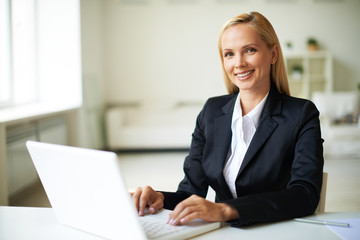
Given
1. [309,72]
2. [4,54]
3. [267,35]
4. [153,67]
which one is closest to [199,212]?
[267,35]

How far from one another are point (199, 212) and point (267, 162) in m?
0.43

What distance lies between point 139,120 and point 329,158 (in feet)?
11.2

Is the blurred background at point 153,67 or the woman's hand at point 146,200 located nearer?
the woman's hand at point 146,200

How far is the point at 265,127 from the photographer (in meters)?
1.33

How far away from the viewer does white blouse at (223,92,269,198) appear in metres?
1.39

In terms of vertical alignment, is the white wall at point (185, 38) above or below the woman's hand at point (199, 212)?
above

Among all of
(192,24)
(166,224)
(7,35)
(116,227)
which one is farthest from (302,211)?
(192,24)

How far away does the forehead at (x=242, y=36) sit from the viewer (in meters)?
1.33

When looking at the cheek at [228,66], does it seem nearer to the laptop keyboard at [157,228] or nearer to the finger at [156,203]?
the finger at [156,203]

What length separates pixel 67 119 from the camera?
5.39m

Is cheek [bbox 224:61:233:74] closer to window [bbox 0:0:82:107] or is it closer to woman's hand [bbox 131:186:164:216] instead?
woman's hand [bbox 131:186:164:216]

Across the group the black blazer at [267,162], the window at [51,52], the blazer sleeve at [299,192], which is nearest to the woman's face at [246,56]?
the black blazer at [267,162]

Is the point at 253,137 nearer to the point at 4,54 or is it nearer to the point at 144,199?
the point at 144,199

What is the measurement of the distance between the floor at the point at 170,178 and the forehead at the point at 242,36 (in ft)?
7.37
